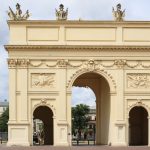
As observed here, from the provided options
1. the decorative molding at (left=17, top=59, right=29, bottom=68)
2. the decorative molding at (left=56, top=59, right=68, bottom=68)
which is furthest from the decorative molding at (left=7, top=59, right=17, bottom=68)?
the decorative molding at (left=56, top=59, right=68, bottom=68)

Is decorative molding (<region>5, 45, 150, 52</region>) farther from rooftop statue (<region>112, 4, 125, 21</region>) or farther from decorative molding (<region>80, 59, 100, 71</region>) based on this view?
rooftop statue (<region>112, 4, 125, 21</region>)

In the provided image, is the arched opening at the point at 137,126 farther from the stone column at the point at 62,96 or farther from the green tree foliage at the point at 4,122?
the green tree foliage at the point at 4,122

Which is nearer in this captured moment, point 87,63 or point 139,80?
point 87,63

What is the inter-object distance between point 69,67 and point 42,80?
2.42 metres

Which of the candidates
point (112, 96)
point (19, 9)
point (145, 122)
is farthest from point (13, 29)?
point (145, 122)

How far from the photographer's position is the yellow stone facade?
5106 cm

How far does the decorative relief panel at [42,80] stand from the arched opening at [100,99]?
4100 mm

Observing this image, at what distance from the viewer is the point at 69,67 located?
2030 inches

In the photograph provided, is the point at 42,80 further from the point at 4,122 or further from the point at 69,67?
the point at 4,122

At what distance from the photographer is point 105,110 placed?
54.5 m

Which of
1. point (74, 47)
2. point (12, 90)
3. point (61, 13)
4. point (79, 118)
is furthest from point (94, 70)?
point (79, 118)

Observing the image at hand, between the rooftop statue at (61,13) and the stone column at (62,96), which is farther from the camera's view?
the rooftop statue at (61,13)

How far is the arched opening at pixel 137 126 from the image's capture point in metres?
56.0

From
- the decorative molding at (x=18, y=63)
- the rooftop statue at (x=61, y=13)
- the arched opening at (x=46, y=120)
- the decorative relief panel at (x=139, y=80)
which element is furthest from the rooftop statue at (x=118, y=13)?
the arched opening at (x=46, y=120)
